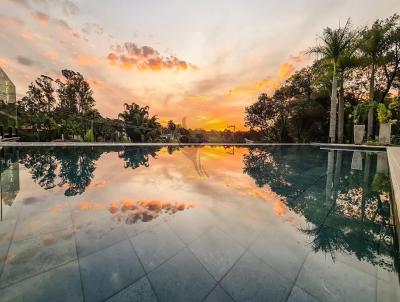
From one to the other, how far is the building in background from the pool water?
18.6 m

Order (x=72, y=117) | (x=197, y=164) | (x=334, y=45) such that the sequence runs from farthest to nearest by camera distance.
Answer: (x=72, y=117) → (x=334, y=45) → (x=197, y=164)

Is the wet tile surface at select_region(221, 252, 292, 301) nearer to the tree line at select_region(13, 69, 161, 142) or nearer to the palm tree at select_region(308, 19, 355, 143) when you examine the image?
the palm tree at select_region(308, 19, 355, 143)

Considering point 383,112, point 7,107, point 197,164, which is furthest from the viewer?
point 7,107

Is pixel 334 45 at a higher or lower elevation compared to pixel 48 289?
higher

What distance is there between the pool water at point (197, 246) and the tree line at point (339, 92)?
13454 mm

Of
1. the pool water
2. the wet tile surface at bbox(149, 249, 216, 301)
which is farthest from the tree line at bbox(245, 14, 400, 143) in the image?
the wet tile surface at bbox(149, 249, 216, 301)

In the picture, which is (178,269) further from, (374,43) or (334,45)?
(374,43)

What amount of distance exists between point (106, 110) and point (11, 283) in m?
29.3

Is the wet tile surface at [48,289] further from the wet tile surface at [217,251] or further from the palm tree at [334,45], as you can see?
the palm tree at [334,45]

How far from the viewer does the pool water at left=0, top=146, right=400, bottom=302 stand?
1325 millimetres

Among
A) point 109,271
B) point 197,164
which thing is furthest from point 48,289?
point 197,164

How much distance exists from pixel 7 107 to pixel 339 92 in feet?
97.7

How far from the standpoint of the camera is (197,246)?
6.24 feet

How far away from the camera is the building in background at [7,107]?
1645 centimetres
